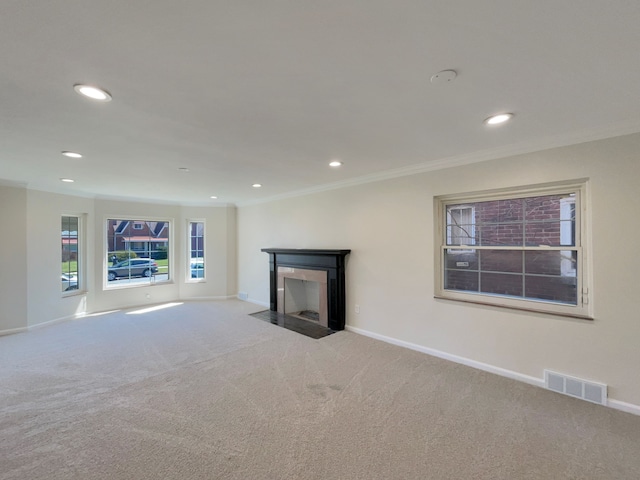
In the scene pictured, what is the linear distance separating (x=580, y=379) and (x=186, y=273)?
702cm

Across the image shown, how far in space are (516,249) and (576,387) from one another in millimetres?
1319

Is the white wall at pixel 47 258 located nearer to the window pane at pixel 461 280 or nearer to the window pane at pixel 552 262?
the window pane at pixel 461 280

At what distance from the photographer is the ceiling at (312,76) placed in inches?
44.9

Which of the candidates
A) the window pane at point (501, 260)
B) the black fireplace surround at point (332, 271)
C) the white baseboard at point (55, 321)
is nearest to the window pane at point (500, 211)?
the window pane at point (501, 260)

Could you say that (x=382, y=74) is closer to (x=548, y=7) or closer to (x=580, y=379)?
(x=548, y=7)

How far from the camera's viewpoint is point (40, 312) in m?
4.64

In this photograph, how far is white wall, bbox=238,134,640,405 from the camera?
2324mm

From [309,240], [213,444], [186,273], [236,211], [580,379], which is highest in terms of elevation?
[236,211]

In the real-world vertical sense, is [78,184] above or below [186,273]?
above

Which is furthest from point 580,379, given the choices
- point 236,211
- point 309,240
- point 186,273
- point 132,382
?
point 186,273

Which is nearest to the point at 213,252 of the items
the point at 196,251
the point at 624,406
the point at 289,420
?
the point at 196,251

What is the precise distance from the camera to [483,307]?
120 inches

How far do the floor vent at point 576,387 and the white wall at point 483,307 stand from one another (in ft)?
0.18

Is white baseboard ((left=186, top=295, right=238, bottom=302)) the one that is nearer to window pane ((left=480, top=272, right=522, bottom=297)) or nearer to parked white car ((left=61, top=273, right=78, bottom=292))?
parked white car ((left=61, top=273, right=78, bottom=292))
